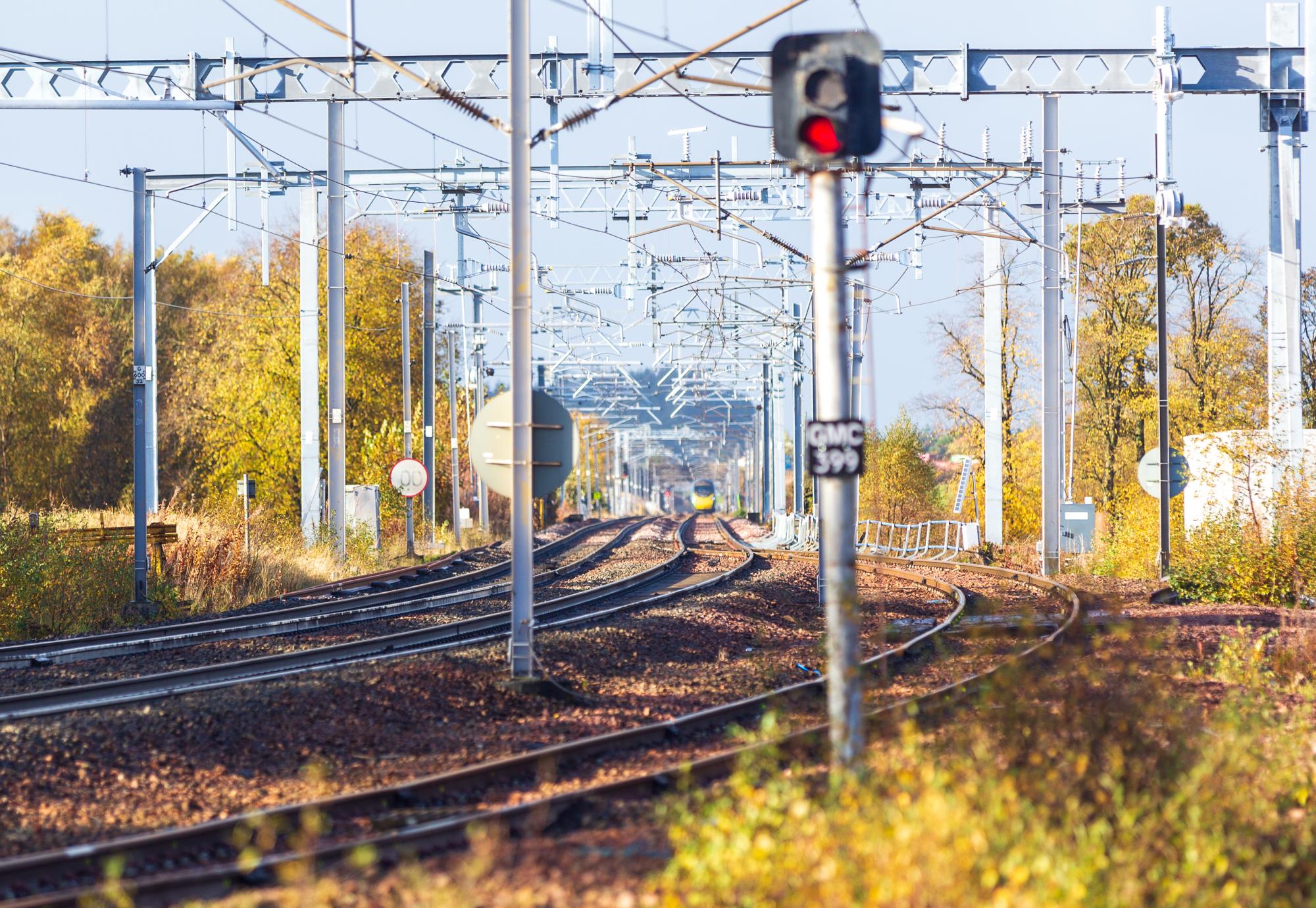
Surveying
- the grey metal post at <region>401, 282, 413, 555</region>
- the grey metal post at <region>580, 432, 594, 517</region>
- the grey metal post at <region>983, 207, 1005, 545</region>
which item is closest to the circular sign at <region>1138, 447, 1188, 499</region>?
the grey metal post at <region>983, 207, 1005, 545</region>

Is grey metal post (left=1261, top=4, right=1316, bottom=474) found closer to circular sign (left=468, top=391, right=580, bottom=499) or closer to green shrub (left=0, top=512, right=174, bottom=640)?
circular sign (left=468, top=391, right=580, bottom=499)

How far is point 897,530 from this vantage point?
42.9 metres

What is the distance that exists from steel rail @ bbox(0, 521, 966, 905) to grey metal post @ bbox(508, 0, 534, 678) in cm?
224

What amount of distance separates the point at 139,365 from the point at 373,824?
51.1 ft

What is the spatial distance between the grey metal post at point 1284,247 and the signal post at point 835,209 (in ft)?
61.9

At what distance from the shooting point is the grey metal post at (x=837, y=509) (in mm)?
7414

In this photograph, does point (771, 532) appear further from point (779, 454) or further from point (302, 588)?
point (302, 588)

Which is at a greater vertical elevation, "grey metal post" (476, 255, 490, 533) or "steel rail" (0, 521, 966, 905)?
"grey metal post" (476, 255, 490, 533)

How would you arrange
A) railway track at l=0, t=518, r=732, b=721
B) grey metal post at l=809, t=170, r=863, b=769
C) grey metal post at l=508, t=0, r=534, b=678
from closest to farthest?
grey metal post at l=809, t=170, r=863, b=769, railway track at l=0, t=518, r=732, b=721, grey metal post at l=508, t=0, r=534, b=678

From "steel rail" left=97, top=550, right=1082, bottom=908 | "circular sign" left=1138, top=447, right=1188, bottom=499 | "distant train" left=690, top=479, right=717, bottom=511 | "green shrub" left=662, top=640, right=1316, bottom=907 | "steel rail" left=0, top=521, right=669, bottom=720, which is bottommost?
"distant train" left=690, top=479, right=717, bottom=511

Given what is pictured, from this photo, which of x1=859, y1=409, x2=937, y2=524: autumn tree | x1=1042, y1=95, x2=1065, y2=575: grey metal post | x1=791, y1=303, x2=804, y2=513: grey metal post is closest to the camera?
x1=1042, y1=95, x2=1065, y2=575: grey metal post

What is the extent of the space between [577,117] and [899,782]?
8885mm

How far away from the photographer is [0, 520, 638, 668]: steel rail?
15953 mm

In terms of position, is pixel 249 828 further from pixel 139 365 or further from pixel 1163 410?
pixel 1163 410
